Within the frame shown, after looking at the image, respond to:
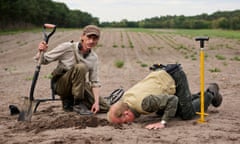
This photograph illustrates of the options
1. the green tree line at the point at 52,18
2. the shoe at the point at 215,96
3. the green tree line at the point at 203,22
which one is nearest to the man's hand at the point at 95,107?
the shoe at the point at 215,96

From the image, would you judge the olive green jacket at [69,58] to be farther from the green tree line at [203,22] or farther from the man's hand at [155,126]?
the green tree line at [203,22]

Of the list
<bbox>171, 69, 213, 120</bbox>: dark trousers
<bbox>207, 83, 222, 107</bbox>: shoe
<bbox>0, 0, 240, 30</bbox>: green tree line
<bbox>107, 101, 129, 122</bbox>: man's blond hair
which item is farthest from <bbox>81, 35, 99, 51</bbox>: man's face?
<bbox>0, 0, 240, 30</bbox>: green tree line

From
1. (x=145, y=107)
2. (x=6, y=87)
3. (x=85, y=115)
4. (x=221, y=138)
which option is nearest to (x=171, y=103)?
(x=145, y=107)

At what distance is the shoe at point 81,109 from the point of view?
19.6ft

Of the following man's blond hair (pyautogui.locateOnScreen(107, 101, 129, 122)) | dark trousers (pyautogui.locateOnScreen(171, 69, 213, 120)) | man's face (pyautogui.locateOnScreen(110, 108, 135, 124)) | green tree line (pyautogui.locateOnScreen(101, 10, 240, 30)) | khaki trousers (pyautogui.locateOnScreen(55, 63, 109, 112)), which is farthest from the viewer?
green tree line (pyautogui.locateOnScreen(101, 10, 240, 30))

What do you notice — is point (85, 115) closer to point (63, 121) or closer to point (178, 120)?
point (63, 121)

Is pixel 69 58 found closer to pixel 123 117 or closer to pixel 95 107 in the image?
pixel 95 107

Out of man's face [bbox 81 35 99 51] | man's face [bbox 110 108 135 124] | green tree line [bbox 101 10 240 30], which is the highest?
man's face [bbox 81 35 99 51]

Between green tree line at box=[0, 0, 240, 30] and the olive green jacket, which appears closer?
the olive green jacket

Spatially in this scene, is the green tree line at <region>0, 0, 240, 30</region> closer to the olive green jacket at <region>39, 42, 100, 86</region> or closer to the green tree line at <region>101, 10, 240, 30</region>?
the green tree line at <region>101, 10, 240, 30</region>

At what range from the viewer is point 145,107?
4980 millimetres

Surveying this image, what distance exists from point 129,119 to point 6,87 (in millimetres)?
5003

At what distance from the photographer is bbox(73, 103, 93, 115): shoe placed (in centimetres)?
598

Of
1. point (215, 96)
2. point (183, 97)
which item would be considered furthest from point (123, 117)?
point (215, 96)
